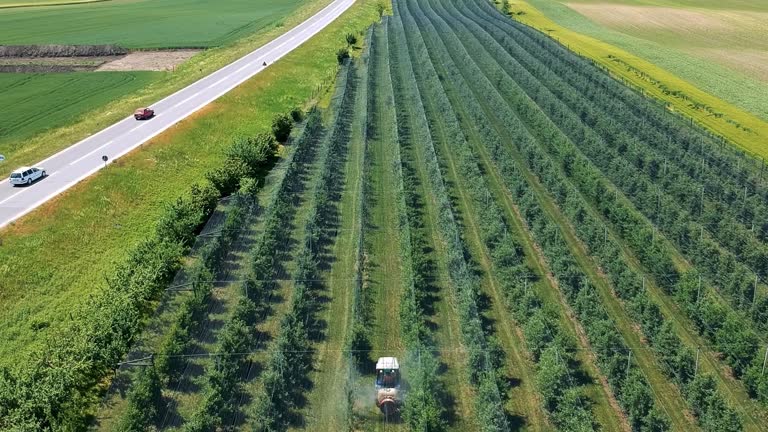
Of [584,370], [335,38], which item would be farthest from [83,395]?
[335,38]

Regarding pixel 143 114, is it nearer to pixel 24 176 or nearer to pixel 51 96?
pixel 24 176

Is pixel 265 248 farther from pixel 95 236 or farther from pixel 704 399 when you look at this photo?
pixel 704 399

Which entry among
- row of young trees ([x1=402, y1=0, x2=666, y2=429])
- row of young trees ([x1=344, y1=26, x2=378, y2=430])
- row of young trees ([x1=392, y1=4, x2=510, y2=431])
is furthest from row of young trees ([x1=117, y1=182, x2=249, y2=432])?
row of young trees ([x1=402, y1=0, x2=666, y2=429])

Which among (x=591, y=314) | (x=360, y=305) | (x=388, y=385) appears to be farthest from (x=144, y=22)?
(x=591, y=314)

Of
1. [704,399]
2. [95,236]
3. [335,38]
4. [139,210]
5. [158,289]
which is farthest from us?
[335,38]

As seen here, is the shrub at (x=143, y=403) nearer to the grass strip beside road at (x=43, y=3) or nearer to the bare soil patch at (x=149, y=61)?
the bare soil patch at (x=149, y=61)

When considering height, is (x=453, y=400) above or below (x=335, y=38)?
below

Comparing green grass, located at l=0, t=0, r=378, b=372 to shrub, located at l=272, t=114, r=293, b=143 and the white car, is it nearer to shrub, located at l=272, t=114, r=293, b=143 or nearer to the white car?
shrub, located at l=272, t=114, r=293, b=143
